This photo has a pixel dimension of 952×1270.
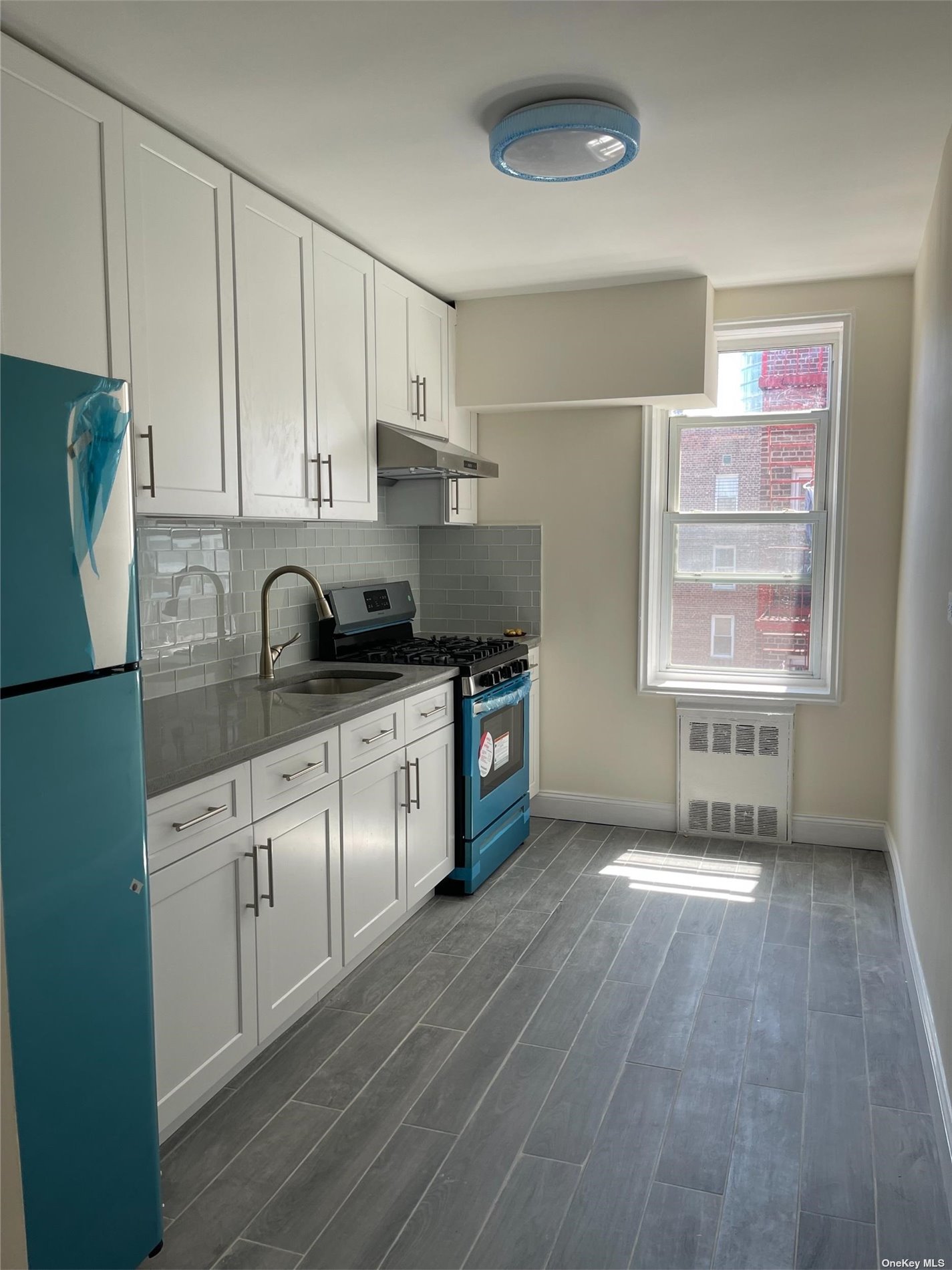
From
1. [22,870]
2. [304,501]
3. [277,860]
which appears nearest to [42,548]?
[22,870]

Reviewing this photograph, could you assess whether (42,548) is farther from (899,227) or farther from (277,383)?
(899,227)

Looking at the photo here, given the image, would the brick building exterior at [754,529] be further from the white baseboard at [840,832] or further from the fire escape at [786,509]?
the white baseboard at [840,832]

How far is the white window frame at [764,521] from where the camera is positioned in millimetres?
4223

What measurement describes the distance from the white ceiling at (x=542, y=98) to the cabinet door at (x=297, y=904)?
1.85 m

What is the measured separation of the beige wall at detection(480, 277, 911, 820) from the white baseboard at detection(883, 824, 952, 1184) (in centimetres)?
59

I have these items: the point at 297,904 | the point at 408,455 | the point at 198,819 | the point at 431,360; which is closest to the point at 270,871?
the point at 297,904

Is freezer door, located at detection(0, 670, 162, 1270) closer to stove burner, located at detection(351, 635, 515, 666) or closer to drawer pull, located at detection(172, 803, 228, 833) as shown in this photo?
drawer pull, located at detection(172, 803, 228, 833)

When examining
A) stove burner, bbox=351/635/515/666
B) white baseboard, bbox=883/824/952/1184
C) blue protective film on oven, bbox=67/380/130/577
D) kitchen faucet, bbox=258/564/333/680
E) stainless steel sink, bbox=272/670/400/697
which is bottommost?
white baseboard, bbox=883/824/952/1184

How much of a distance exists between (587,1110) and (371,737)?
1.27 m

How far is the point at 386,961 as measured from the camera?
3193 millimetres

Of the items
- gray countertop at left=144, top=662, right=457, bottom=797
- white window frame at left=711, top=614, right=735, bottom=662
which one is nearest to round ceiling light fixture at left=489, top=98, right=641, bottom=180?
gray countertop at left=144, top=662, right=457, bottom=797

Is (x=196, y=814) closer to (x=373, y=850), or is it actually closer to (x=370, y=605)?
(x=373, y=850)

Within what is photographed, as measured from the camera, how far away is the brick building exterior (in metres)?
4.36

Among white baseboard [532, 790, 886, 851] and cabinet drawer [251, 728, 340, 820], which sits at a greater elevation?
cabinet drawer [251, 728, 340, 820]
